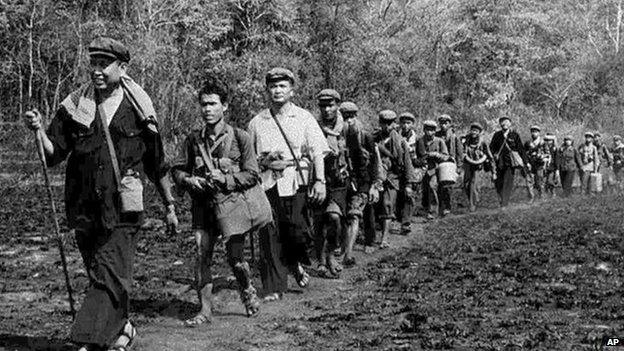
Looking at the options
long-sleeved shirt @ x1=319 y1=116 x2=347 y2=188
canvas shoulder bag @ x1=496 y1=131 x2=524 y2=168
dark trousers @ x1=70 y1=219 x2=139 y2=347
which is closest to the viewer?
dark trousers @ x1=70 y1=219 x2=139 y2=347

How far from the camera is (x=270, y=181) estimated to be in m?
9.75

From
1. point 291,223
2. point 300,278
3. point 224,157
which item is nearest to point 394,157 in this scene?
point 300,278

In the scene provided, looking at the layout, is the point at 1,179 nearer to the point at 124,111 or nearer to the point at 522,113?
the point at 124,111

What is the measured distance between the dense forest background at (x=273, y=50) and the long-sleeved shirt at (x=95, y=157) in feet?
63.5

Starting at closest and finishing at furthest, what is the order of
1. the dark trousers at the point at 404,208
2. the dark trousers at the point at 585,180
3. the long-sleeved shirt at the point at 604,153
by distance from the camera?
the dark trousers at the point at 404,208, the dark trousers at the point at 585,180, the long-sleeved shirt at the point at 604,153

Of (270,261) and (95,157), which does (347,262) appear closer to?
(270,261)

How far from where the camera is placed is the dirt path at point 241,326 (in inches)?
296

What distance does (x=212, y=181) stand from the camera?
820 cm

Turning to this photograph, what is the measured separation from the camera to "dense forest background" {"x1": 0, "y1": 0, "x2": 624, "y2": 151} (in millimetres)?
33969

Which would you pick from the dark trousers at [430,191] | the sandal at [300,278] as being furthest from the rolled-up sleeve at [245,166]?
the dark trousers at [430,191]

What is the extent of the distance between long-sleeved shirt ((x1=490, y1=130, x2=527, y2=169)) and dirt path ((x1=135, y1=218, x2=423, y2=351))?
460 inches

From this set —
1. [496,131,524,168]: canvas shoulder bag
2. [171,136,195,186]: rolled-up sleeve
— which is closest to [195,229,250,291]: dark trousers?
[171,136,195,186]: rolled-up sleeve

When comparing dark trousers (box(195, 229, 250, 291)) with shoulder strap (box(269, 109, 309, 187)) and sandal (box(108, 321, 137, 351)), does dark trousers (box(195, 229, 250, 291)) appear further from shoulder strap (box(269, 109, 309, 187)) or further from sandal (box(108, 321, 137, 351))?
shoulder strap (box(269, 109, 309, 187))

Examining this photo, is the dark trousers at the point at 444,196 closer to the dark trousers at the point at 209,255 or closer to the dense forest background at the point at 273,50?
the dense forest background at the point at 273,50
